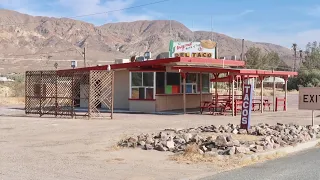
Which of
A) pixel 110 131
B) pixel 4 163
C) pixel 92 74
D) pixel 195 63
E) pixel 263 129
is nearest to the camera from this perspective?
pixel 4 163

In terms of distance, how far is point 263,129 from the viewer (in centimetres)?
1678

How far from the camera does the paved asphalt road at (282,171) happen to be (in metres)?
9.65

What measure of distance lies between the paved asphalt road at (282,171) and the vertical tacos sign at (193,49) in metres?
22.3

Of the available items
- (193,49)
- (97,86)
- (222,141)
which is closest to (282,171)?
(222,141)

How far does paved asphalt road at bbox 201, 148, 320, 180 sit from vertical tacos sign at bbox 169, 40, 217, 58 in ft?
73.0

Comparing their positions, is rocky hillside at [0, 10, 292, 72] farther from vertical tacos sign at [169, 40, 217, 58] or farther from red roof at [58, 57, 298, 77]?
red roof at [58, 57, 298, 77]

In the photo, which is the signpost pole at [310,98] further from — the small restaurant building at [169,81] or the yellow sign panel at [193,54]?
the yellow sign panel at [193,54]

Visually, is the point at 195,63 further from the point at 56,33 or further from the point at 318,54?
the point at 56,33

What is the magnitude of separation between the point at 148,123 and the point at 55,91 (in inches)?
285

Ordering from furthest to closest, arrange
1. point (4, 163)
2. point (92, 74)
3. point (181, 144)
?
point (92, 74) < point (181, 144) < point (4, 163)

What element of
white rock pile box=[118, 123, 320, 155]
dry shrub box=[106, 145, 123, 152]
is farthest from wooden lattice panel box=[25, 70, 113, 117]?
dry shrub box=[106, 145, 123, 152]

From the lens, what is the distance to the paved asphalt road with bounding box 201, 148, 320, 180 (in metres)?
9.65

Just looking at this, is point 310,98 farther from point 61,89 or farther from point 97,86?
point 61,89

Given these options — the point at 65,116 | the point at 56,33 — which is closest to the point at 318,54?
the point at 65,116
